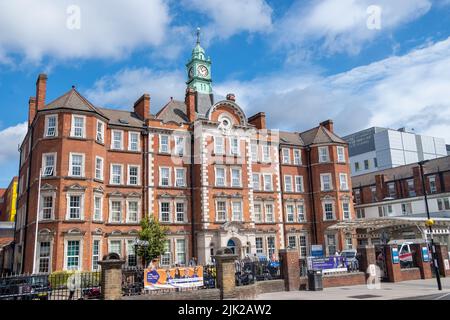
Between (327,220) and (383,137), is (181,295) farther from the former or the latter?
(383,137)

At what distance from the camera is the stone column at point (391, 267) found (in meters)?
29.1

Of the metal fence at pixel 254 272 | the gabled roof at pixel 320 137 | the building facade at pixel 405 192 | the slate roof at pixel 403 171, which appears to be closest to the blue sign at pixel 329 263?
the metal fence at pixel 254 272

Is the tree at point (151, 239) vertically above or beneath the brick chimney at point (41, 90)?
beneath

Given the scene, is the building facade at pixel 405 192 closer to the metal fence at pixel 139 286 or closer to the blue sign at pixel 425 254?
the blue sign at pixel 425 254

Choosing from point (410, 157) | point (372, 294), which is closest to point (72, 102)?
point (372, 294)

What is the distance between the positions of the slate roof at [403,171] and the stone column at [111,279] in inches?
2185

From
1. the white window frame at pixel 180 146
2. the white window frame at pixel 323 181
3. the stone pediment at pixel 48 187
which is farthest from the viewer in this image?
the white window frame at pixel 323 181

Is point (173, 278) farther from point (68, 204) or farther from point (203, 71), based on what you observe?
point (203, 71)

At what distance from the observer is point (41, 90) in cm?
3719

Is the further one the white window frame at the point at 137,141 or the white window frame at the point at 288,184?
the white window frame at the point at 288,184

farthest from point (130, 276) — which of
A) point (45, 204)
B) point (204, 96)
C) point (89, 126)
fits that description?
point (204, 96)

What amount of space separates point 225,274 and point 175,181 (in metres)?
20.7

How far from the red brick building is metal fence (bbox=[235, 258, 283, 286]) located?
513 inches

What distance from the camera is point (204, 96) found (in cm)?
4716
